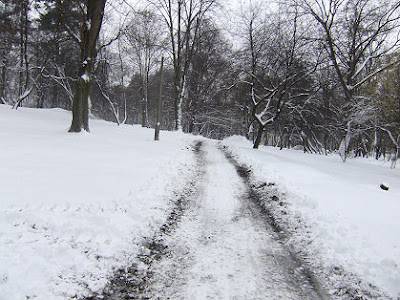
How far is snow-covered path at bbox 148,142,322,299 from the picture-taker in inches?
135

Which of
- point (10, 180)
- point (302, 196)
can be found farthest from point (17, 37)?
point (302, 196)

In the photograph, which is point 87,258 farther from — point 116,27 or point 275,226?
point 116,27

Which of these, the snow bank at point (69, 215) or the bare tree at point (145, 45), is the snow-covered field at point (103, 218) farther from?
the bare tree at point (145, 45)

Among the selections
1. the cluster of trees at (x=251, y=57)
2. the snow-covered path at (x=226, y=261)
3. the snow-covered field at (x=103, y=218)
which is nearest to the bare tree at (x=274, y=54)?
the cluster of trees at (x=251, y=57)

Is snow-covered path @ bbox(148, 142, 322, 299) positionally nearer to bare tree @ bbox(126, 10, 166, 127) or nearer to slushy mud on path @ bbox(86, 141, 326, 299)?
slushy mud on path @ bbox(86, 141, 326, 299)

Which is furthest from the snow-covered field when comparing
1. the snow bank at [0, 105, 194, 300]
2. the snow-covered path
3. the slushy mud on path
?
the snow-covered path

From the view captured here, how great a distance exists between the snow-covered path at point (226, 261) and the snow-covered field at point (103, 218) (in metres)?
0.64

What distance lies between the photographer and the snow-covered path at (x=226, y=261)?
11.2 feet

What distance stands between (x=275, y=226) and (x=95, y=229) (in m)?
3.83

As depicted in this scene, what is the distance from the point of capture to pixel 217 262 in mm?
4074

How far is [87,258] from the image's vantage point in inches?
147

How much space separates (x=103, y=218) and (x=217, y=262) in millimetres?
2392

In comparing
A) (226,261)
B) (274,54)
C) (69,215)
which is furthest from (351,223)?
(274,54)

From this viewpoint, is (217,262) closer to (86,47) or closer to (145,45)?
(86,47)
